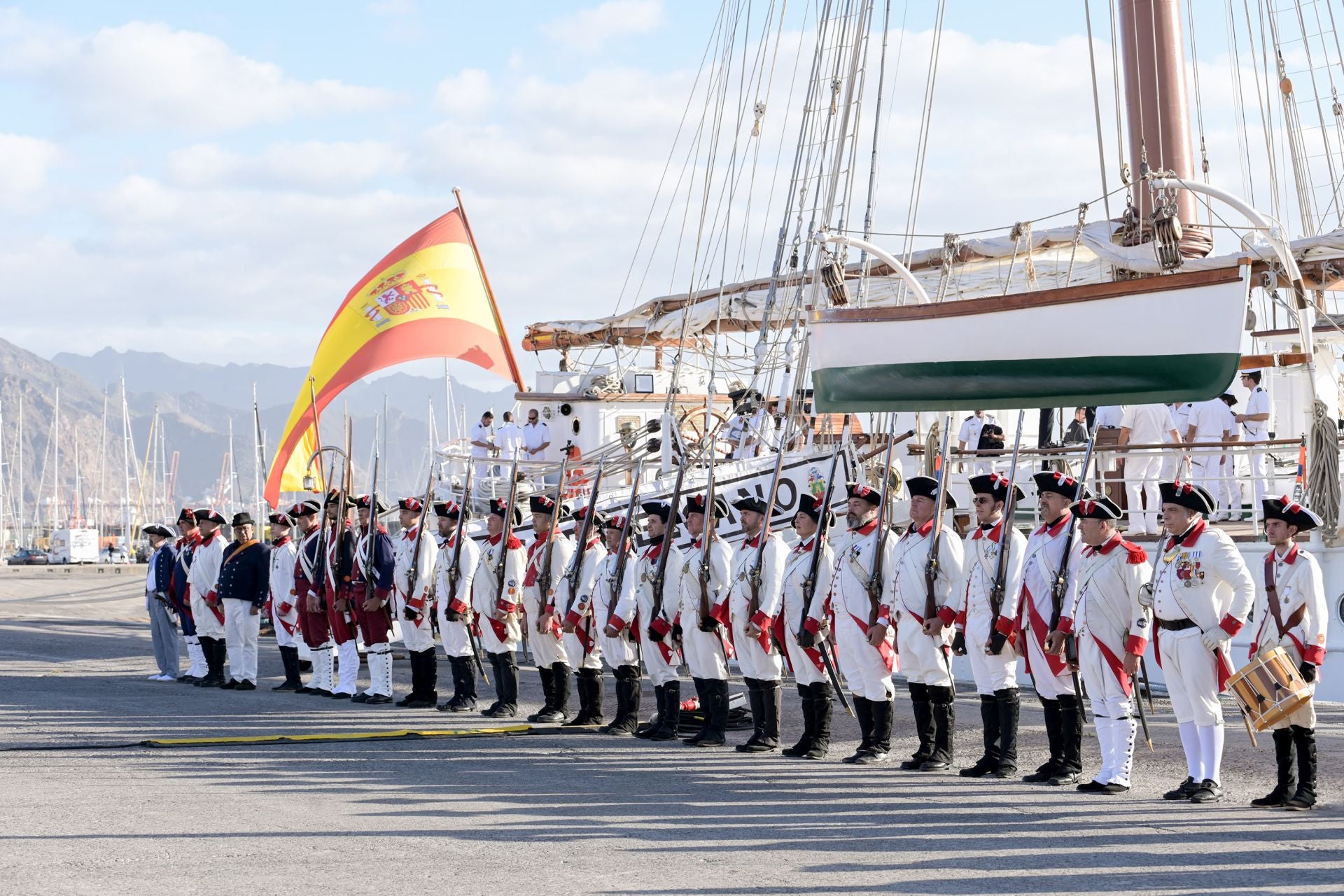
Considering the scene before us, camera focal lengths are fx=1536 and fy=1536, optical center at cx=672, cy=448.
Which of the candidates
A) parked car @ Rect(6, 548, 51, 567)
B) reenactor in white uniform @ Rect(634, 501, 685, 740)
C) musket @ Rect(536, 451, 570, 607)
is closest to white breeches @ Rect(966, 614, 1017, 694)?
reenactor in white uniform @ Rect(634, 501, 685, 740)

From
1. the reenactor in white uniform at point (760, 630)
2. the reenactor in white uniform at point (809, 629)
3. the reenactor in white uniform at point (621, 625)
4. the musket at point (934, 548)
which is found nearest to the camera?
the musket at point (934, 548)

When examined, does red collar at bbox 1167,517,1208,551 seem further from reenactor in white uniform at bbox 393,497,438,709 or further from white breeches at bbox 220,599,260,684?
white breeches at bbox 220,599,260,684

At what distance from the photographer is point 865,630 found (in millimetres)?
9398

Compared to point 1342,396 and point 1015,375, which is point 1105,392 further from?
point 1342,396

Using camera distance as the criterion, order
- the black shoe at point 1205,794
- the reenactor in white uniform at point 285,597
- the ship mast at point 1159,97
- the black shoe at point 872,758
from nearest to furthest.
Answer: the black shoe at point 1205,794, the black shoe at point 872,758, the reenactor in white uniform at point 285,597, the ship mast at point 1159,97

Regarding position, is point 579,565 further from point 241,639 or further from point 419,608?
point 241,639

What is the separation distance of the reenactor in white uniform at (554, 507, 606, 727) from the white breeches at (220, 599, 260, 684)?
435cm

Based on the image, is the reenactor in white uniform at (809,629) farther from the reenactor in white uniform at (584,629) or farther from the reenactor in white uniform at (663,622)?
the reenactor in white uniform at (584,629)

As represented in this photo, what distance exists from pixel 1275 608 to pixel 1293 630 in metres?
0.14

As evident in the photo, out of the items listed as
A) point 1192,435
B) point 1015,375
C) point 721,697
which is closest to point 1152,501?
point 1192,435

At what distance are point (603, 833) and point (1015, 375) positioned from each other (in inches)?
198

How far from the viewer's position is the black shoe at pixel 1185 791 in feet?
25.5

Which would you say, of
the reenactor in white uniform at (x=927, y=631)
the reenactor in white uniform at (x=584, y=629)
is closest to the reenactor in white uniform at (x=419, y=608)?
the reenactor in white uniform at (x=584, y=629)

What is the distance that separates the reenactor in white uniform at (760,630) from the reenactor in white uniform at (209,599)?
6706mm
